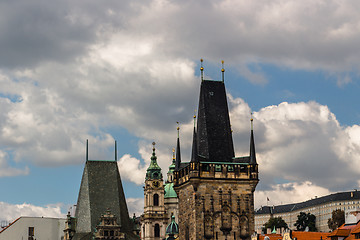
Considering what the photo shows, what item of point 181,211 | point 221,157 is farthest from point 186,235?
point 221,157

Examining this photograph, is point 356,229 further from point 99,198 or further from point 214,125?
point 99,198

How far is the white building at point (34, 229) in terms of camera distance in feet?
348

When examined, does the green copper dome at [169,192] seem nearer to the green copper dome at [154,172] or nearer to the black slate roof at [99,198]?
the green copper dome at [154,172]

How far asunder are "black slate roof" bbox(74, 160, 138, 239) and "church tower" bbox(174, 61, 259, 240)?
8.15 meters

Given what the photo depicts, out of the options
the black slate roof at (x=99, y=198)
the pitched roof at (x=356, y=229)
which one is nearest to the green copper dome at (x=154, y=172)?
the black slate roof at (x=99, y=198)

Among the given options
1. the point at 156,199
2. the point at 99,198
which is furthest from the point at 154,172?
the point at 99,198

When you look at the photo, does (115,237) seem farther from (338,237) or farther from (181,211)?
(338,237)

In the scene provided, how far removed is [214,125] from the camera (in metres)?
95.9

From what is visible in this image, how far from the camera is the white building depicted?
106188 mm

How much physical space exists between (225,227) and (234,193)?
15.1ft

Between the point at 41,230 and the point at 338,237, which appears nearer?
the point at 338,237

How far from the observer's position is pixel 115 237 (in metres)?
92.5

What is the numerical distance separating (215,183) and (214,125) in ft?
26.6


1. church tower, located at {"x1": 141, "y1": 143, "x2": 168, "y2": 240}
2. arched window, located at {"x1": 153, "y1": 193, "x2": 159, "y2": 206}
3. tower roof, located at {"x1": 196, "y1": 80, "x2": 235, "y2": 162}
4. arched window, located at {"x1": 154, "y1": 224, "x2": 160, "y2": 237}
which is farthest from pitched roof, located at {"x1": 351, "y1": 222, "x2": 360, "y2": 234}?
arched window, located at {"x1": 153, "y1": 193, "x2": 159, "y2": 206}
